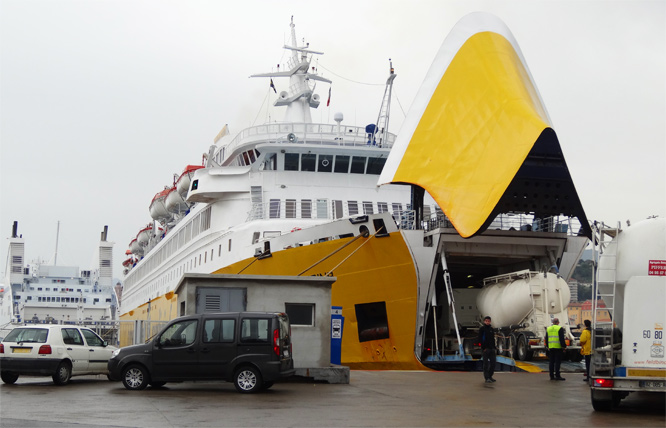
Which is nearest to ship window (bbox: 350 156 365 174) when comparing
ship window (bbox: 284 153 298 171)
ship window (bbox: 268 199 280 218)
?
ship window (bbox: 284 153 298 171)

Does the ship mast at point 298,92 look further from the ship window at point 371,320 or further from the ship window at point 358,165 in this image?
the ship window at point 371,320

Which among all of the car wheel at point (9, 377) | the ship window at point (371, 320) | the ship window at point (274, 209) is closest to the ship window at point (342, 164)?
the ship window at point (274, 209)

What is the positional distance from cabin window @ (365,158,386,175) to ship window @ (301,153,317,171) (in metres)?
1.84

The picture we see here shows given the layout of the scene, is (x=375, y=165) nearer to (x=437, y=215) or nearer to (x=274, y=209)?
(x=274, y=209)

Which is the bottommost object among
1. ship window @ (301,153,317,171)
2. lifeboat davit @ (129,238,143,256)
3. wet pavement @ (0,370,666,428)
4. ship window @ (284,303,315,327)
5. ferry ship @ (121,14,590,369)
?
wet pavement @ (0,370,666,428)

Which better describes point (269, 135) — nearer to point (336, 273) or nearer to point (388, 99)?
point (388, 99)

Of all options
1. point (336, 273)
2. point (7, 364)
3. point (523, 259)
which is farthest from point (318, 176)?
point (7, 364)

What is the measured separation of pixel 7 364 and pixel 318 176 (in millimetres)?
14367

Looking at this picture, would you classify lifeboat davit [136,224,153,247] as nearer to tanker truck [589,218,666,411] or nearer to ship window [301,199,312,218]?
ship window [301,199,312,218]

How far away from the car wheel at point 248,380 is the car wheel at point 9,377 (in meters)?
4.56

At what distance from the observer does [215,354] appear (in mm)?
13039

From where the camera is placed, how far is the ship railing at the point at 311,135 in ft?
91.5

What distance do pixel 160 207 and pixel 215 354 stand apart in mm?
34592

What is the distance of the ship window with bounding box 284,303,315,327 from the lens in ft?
51.7
